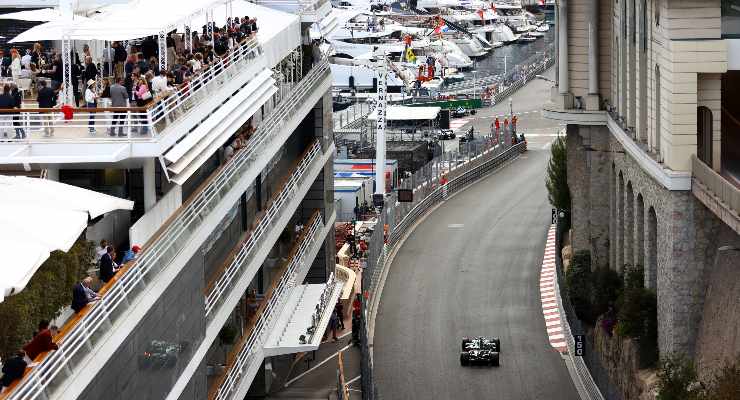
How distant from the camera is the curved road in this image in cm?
5791

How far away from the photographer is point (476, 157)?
326 feet

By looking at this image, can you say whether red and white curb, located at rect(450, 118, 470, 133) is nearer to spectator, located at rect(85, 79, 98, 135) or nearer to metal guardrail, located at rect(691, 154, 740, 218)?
metal guardrail, located at rect(691, 154, 740, 218)

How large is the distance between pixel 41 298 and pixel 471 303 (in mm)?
38685

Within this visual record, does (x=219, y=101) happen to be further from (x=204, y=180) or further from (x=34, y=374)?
(x=34, y=374)

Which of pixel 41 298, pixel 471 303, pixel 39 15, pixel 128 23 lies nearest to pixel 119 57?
pixel 128 23

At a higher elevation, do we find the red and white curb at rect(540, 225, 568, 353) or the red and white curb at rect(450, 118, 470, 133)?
the red and white curb at rect(540, 225, 568, 353)

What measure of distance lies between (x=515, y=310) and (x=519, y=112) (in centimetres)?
6381

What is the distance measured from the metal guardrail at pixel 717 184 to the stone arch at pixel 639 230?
289 inches

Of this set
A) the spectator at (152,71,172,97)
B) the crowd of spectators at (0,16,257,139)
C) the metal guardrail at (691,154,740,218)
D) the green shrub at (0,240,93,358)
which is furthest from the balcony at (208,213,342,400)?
the green shrub at (0,240,93,358)

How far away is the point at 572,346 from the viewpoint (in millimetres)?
60062

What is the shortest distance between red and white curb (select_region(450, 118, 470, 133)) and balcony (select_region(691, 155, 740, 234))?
72458 millimetres

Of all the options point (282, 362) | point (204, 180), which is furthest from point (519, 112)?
point (204, 180)

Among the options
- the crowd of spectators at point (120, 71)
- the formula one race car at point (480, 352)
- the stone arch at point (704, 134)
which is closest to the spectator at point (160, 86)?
the crowd of spectators at point (120, 71)

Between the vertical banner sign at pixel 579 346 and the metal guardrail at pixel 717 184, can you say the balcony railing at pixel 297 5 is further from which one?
the metal guardrail at pixel 717 184
